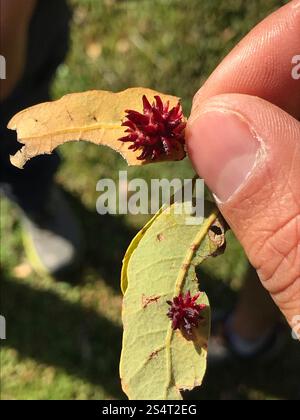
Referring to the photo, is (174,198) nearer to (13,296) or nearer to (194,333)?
(194,333)

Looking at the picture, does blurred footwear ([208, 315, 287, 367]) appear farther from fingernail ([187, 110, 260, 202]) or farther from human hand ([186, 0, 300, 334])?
fingernail ([187, 110, 260, 202])

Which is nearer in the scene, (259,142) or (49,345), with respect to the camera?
(259,142)

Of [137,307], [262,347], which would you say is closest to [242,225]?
[137,307]

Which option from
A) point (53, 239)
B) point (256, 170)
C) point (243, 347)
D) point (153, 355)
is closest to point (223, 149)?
point (256, 170)

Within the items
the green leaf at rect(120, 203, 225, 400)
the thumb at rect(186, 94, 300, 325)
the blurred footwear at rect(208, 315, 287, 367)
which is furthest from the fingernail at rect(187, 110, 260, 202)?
the blurred footwear at rect(208, 315, 287, 367)

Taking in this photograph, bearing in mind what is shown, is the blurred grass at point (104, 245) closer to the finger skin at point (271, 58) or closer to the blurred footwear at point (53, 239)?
the blurred footwear at point (53, 239)

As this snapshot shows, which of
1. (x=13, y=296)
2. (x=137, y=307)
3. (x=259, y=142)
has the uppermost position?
(x=259, y=142)
